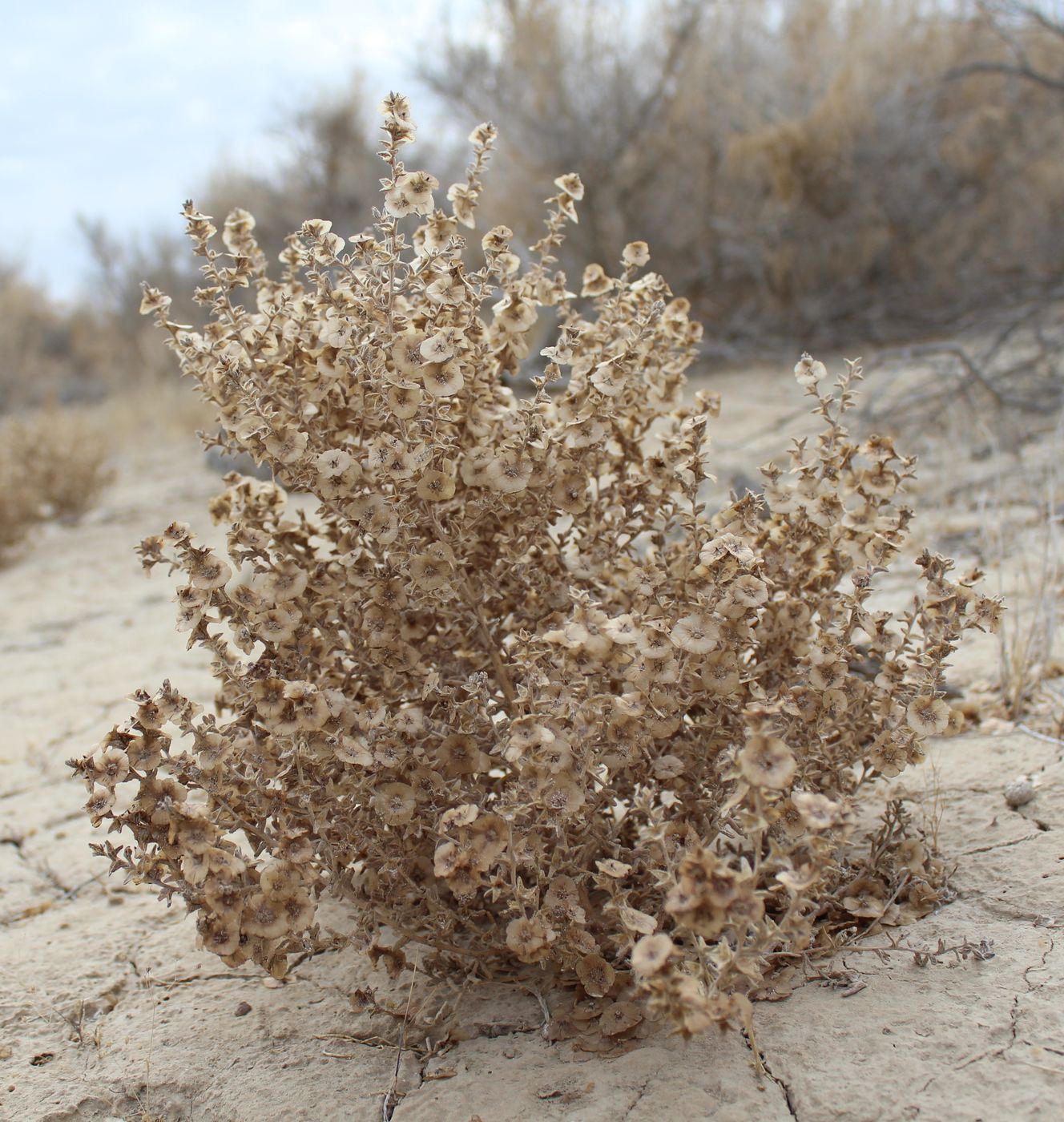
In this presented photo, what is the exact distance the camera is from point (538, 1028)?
171 centimetres

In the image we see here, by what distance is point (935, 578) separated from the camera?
1.66 meters

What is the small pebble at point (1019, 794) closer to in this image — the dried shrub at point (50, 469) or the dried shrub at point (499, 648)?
the dried shrub at point (499, 648)

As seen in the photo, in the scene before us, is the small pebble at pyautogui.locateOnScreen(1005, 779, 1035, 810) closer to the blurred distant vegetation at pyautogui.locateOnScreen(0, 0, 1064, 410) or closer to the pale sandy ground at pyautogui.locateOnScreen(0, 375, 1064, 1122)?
the pale sandy ground at pyautogui.locateOnScreen(0, 375, 1064, 1122)

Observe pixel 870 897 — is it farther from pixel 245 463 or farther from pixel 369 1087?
pixel 245 463

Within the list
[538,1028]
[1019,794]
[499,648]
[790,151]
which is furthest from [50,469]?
[1019,794]

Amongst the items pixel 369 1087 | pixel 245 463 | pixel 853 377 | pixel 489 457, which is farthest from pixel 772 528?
pixel 245 463

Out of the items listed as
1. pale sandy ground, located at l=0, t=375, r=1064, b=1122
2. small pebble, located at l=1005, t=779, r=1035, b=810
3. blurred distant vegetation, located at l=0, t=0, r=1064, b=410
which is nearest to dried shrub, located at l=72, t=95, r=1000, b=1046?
pale sandy ground, located at l=0, t=375, r=1064, b=1122

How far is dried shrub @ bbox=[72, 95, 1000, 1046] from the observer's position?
1.49 meters

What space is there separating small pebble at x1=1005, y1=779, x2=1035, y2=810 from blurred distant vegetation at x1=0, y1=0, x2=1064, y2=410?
5271mm

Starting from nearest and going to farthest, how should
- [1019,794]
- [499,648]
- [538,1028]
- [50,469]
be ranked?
[538,1028] → [499,648] → [1019,794] → [50,469]

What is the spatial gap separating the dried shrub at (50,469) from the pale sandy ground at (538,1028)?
4.73m

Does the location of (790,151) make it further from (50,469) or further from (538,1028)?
(538,1028)

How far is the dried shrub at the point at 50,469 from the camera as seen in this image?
693 centimetres

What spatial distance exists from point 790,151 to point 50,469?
5.72 metres
